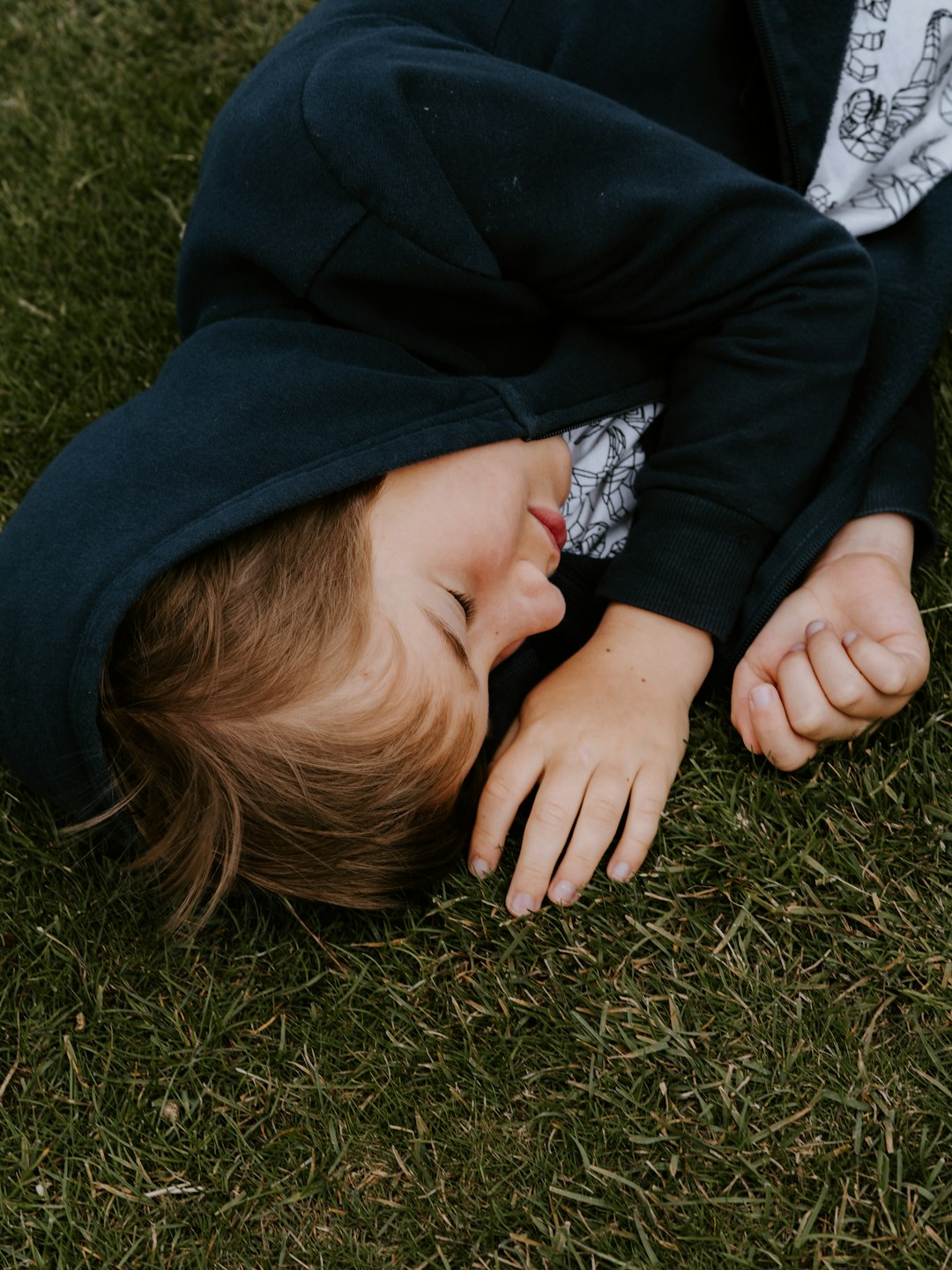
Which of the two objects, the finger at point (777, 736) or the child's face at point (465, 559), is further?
the finger at point (777, 736)

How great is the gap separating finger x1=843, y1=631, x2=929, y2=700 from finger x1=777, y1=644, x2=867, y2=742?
2.4 inches

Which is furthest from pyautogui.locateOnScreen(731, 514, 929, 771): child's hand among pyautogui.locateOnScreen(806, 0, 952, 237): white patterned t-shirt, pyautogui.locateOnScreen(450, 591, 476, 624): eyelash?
pyautogui.locateOnScreen(806, 0, 952, 237): white patterned t-shirt

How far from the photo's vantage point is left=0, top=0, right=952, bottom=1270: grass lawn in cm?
145

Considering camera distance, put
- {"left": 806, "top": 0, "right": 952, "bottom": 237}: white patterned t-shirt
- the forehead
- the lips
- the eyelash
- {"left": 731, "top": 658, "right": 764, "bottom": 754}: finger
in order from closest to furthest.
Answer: the forehead
the eyelash
{"left": 731, "top": 658, "right": 764, "bottom": 754}: finger
the lips
{"left": 806, "top": 0, "right": 952, "bottom": 237}: white patterned t-shirt

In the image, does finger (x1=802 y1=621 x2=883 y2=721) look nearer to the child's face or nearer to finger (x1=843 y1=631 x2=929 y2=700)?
finger (x1=843 y1=631 x2=929 y2=700)

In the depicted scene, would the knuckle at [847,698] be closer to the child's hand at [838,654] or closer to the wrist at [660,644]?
the child's hand at [838,654]

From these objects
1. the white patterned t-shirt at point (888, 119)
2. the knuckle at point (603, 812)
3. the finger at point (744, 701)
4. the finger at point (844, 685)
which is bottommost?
the knuckle at point (603, 812)

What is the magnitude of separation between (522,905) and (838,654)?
616 mm

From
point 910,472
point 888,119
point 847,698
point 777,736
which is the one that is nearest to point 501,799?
point 777,736

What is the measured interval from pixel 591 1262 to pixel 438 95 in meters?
1.61

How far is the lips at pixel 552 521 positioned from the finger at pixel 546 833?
0.38 m

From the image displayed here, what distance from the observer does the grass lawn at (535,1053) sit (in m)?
1.45

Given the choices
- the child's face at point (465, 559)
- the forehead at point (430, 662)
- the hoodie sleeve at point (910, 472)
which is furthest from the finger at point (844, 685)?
the forehead at point (430, 662)

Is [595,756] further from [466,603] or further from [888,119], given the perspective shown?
[888,119]
